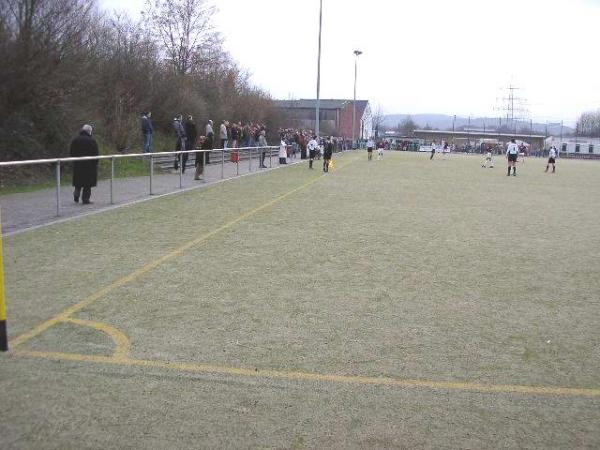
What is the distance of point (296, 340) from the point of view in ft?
16.3

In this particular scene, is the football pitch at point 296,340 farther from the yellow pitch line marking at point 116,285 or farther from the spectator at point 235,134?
the spectator at point 235,134

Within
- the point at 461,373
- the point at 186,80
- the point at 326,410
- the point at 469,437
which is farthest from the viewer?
the point at 186,80

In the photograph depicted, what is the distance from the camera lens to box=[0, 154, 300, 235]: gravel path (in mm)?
10570

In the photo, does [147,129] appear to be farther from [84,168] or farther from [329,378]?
[329,378]

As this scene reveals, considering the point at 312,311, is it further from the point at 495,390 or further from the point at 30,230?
the point at 30,230

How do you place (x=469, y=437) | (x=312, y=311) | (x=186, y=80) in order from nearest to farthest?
(x=469, y=437) → (x=312, y=311) → (x=186, y=80)

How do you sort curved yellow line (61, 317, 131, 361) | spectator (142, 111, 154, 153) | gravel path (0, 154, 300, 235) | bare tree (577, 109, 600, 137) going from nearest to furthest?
1. curved yellow line (61, 317, 131, 361)
2. gravel path (0, 154, 300, 235)
3. spectator (142, 111, 154, 153)
4. bare tree (577, 109, 600, 137)

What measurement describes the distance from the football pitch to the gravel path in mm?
1031

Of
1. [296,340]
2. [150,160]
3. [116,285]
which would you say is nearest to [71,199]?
[150,160]

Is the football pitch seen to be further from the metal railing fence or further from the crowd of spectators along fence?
the crowd of spectators along fence

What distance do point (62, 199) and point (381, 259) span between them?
24.1 feet

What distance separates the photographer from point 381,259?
8320 mm

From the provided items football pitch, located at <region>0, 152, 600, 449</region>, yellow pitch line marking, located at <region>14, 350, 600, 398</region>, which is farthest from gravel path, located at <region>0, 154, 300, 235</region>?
yellow pitch line marking, located at <region>14, 350, 600, 398</region>

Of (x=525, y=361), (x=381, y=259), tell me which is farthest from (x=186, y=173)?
(x=525, y=361)
